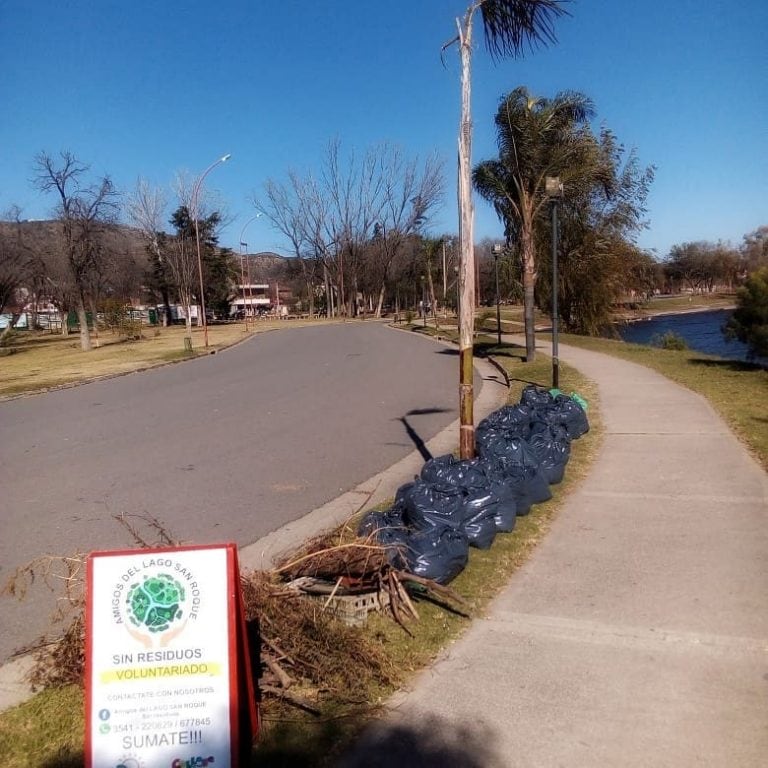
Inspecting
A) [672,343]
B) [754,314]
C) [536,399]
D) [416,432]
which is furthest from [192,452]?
[672,343]

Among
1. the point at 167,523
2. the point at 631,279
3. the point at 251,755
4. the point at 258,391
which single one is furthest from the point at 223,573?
the point at 631,279

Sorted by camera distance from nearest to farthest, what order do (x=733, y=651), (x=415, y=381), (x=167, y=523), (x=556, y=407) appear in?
(x=733, y=651) → (x=167, y=523) → (x=556, y=407) → (x=415, y=381)

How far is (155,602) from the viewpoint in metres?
2.99

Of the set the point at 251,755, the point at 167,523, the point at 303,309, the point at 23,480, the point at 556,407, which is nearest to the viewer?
the point at 251,755

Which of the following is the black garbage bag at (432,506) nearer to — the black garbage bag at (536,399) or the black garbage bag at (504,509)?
the black garbage bag at (504,509)

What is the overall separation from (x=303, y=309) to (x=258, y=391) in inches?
3820

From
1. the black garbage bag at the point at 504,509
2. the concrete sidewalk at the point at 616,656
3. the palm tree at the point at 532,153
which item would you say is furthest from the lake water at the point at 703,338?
the black garbage bag at the point at 504,509

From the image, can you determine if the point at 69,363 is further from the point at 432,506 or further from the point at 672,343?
the point at 432,506

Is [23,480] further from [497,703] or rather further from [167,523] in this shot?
[497,703]

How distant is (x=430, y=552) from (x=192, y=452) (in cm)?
640

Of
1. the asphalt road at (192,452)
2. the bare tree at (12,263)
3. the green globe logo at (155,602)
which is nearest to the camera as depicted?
the green globe logo at (155,602)

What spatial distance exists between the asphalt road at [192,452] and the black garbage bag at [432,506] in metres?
1.64

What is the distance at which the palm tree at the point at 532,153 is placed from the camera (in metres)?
18.5

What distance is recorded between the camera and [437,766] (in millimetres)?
3102
